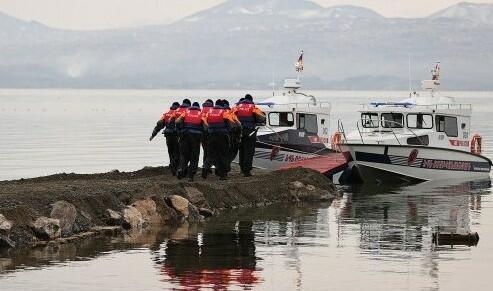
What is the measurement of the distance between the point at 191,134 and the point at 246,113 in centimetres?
298

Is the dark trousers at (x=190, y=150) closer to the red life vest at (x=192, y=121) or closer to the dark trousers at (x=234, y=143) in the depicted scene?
the red life vest at (x=192, y=121)

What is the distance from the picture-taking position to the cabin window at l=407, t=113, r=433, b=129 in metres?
42.3

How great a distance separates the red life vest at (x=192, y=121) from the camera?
104 feet

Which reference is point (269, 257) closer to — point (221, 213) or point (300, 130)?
point (221, 213)

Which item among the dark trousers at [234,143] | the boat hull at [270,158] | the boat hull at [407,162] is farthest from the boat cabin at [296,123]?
the dark trousers at [234,143]

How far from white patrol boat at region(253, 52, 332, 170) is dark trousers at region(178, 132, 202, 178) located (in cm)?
767

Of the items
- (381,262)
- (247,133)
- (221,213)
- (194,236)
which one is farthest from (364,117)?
(381,262)

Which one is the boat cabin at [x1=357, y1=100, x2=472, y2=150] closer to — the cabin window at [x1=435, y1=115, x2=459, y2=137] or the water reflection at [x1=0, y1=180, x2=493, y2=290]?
the cabin window at [x1=435, y1=115, x2=459, y2=137]

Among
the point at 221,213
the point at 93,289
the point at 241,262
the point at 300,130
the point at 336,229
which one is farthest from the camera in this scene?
the point at 300,130

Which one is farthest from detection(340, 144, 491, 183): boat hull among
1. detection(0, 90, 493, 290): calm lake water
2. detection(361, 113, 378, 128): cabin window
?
detection(0, 90, 493, 290): calm lake water

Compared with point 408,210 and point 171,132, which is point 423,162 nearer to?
point 408,210

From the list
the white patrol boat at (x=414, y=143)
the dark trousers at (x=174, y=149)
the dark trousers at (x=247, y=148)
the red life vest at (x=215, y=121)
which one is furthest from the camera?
the white patrol boat at (x=414, y=143)

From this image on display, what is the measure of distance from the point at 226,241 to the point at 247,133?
A: 384 inches

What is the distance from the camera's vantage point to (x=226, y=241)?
25281mm
